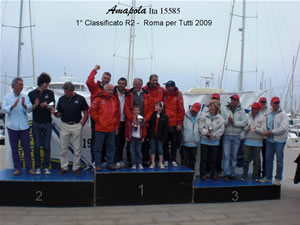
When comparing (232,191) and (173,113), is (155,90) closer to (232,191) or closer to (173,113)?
(173,113)

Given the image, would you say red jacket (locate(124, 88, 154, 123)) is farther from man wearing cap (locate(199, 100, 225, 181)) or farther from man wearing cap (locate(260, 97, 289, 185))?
man wearing cap (locate(260, 97, 289, 185))

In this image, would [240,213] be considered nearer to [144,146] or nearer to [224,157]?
[224,157]

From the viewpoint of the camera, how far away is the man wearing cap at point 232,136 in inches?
229

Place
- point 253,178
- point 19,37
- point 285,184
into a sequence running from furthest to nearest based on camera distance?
point 19,37, point 285,184, point 253,178

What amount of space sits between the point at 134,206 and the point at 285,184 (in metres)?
4.11

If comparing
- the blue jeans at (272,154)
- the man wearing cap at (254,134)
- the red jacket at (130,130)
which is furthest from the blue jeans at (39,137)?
the blue jeans at (272,154)

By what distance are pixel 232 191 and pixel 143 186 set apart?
172 cm

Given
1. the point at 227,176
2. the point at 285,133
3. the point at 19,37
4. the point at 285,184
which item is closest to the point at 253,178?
the point at 227,176

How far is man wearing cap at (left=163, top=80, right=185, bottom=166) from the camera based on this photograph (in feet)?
19.0

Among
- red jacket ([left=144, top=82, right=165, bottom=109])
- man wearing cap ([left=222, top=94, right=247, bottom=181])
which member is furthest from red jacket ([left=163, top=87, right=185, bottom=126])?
man wearing cap ([left=222, top=94, right=247, bottom=181])

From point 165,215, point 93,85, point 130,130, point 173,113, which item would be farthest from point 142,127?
point 165,215

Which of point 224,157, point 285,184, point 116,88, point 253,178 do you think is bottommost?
point 285,184

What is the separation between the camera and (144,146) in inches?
233

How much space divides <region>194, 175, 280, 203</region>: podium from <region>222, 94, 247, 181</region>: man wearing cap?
0.96 ft
